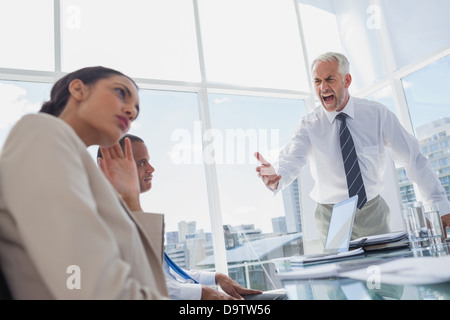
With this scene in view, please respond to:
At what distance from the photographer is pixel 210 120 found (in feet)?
12.2

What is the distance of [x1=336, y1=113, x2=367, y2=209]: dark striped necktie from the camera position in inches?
86.9

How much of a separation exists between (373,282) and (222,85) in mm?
3217

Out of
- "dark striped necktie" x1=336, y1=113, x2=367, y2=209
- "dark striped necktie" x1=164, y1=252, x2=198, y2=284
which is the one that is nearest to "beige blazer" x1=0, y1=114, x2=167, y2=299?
"dark striped necktie" x1=164, y1=252, x2=198, y2=284

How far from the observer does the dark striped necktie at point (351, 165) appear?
2.21 metres

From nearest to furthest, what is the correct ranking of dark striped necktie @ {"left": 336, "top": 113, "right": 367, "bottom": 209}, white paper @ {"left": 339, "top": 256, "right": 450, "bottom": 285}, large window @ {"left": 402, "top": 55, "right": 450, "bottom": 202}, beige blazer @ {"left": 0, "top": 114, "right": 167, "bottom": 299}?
1. beige blazer @ {"left": 0, "top": 114, "right": 167, "bottom": 299}
2. white paper @ {"left": 339, "top": 256, "right": 450, "bottom": 285}
3. dark striped necktie @ {"left": 336, "top": 113, "right": 367, "bottom": 209}
4. large window @ {"left": 402, "top": 55, "right": 450, "bottom": 202}

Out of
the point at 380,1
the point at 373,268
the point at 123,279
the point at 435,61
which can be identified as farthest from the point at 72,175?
the point at 380,1

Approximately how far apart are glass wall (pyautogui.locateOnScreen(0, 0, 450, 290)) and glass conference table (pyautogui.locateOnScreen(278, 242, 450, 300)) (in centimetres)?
246

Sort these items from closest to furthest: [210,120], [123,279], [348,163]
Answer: [123,279], [348,163], [210,120]

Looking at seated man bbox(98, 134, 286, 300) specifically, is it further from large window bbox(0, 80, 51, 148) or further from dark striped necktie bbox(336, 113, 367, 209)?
large window bbox(0, 80, 51, 148)

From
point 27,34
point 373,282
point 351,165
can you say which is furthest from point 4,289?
point 27,34

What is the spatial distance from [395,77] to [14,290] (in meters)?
4.01

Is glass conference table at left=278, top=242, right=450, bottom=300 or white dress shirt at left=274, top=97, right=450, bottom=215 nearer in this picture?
glass conference table at left=278, top=242, right=450, bottom=300

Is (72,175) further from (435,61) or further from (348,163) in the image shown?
(435,61)

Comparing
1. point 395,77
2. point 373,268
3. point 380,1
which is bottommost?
point 373,268
